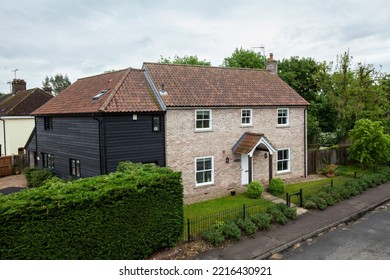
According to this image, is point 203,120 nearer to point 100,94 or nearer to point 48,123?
point 100,94

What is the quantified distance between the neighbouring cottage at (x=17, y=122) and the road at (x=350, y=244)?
2739cm

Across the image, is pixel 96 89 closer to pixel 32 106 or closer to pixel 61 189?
pixel 61 189

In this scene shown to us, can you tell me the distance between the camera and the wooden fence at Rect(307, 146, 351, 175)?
26.2m

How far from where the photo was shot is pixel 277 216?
50.4ft

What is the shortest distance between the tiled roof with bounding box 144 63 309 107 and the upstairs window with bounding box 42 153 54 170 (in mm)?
9436

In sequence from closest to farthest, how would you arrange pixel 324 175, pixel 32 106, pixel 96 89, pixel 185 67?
1. pixel 96 89
2. pixel 185 67
3. pixel 324 175
4. pixel 32 106

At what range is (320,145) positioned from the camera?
34156mm

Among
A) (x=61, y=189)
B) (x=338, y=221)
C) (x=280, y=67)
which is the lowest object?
(x=338, y=221)

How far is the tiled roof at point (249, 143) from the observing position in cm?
2045

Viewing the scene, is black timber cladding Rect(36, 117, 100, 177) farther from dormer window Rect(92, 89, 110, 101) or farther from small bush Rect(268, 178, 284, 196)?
small bush Rect(268, 178, 284, 196)

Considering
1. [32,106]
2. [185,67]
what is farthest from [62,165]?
[32,106]

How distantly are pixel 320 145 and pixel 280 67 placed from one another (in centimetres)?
1161

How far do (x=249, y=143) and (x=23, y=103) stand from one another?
980 inches

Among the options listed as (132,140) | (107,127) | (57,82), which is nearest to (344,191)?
(132,140)
